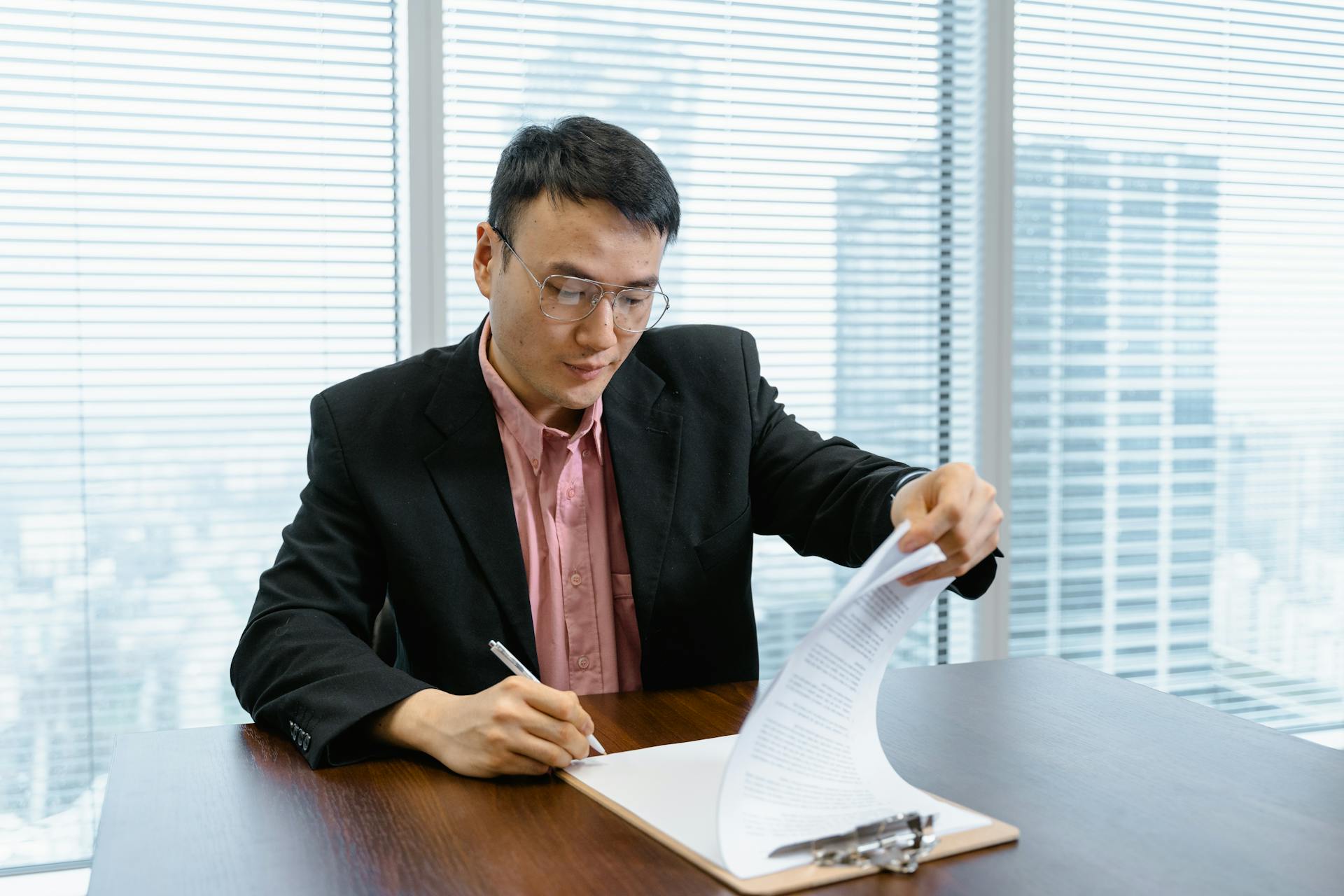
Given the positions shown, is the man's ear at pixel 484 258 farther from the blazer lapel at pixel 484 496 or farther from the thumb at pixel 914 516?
the thumb at pixel 914 516

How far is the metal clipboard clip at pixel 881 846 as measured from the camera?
2.69 ft

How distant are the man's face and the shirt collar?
0.17ft

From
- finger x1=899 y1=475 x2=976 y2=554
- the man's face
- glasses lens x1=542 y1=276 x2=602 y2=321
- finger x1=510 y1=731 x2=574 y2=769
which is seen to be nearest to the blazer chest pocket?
the man's face

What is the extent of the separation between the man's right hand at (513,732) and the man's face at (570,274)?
523 millimetres

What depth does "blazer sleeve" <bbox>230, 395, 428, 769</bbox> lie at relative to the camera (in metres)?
1.11

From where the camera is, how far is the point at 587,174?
4.67 ft

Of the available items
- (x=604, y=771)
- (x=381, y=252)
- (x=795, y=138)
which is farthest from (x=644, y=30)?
(x=604, y=771)

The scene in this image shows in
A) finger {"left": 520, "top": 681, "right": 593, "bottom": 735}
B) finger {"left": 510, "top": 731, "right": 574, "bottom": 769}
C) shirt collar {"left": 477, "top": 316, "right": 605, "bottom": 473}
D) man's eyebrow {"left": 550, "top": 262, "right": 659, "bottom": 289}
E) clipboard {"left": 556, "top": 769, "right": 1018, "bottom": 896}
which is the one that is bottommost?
clipboard {"left": 556, "top": 769, "right": 1018, "bottom": 896}

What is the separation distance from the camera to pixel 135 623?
2275 millimetres

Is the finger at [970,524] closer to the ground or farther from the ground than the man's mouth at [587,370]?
closer to the ground

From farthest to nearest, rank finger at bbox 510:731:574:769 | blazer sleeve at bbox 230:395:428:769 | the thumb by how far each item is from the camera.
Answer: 1. blazer sleeve at bbox 230:395:428:769
2. finger at bbox 510:731:574:769
3. the thumb

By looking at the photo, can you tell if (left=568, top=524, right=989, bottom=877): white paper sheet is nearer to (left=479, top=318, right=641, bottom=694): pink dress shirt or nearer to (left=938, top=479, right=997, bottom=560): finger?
(left=938, top=479, right=997, bottom=560): finger

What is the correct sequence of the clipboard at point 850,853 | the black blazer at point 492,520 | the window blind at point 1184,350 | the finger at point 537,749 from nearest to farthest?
the clipboard at point 850,853
the finger at point 537,749
the black blazer at point 492,520
the window blind at point 1184,350

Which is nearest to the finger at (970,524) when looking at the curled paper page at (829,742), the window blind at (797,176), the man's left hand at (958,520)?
the man's left hand at (958,520)
